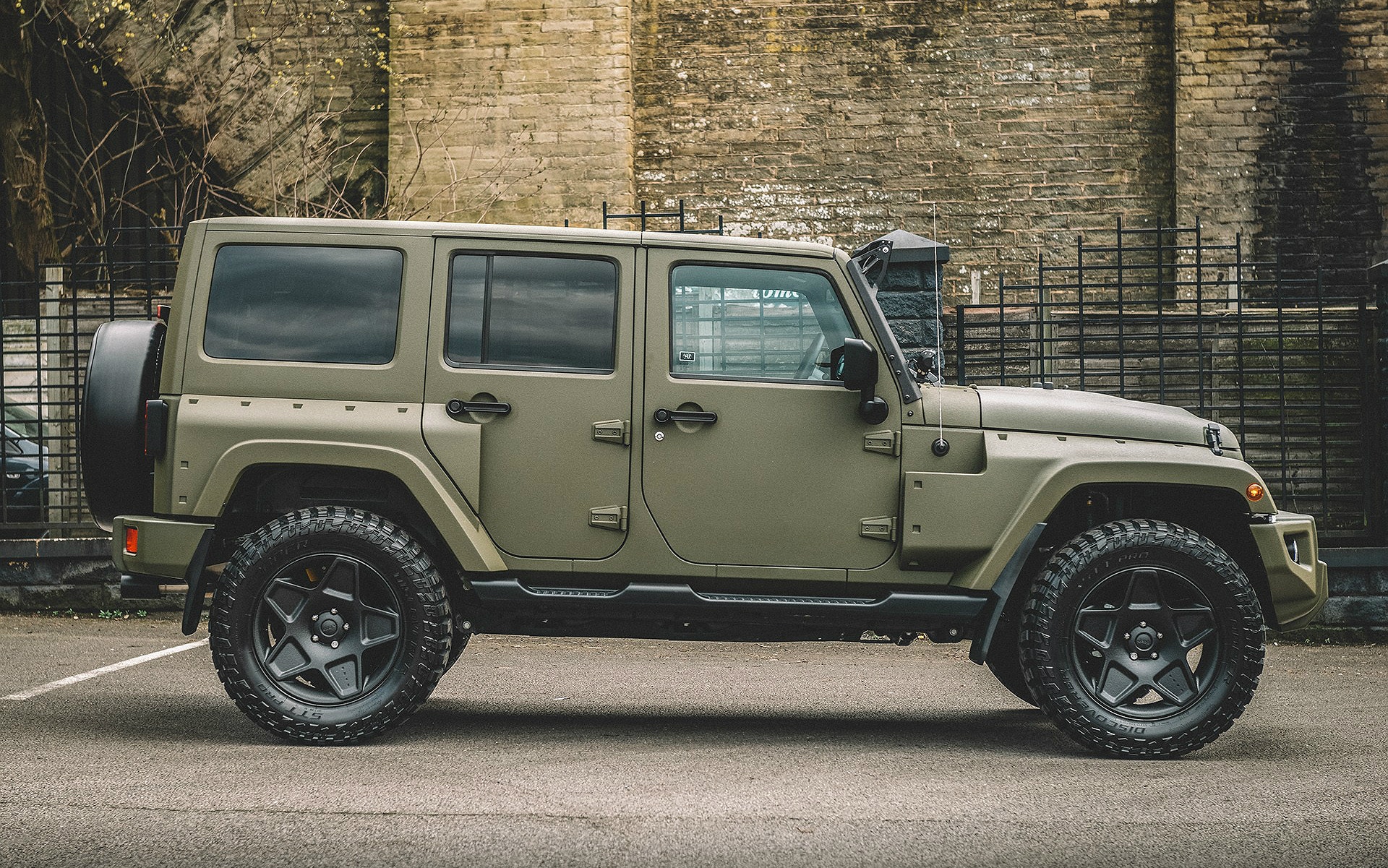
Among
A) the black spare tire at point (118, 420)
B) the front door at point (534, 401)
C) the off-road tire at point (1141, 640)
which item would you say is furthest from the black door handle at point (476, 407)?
the off-road tire at point (1141, 640)

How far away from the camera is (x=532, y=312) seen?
5023 mm

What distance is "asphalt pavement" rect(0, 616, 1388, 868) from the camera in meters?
3.61

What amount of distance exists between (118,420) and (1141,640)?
4.17 meters

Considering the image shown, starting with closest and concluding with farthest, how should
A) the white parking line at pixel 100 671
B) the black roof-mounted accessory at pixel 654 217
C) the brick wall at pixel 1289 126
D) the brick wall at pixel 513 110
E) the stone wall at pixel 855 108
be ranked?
the white parking line at pixel 100 671 < the black roof-mounted accessory at pixel 654 217 < the brick wall at pixel 1289 126 < the stone wall at pixel 855 108 < the brick wall at pixel 513 110

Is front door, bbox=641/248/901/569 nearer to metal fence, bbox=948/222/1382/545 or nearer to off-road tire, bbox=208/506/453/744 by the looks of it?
off-road tire, bbox=208/506/453/744

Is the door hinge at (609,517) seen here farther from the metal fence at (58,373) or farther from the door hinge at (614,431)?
the metal fence at (58,373)

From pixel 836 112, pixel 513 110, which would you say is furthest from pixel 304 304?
pixel 836 112

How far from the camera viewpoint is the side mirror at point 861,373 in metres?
4.71

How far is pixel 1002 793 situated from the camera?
4293mm

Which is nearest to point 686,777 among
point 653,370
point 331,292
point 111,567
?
point 653,370

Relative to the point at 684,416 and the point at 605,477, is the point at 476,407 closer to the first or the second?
the point at 605,477

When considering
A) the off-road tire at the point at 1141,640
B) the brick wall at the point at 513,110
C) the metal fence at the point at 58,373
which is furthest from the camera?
the brick wall at the point at 513,110

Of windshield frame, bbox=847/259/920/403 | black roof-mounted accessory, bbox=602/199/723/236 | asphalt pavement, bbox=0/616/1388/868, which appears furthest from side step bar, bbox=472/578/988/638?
black roof-mounted accessory, bbox=602/199/723/236

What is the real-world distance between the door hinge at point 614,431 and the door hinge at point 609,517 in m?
0.26
